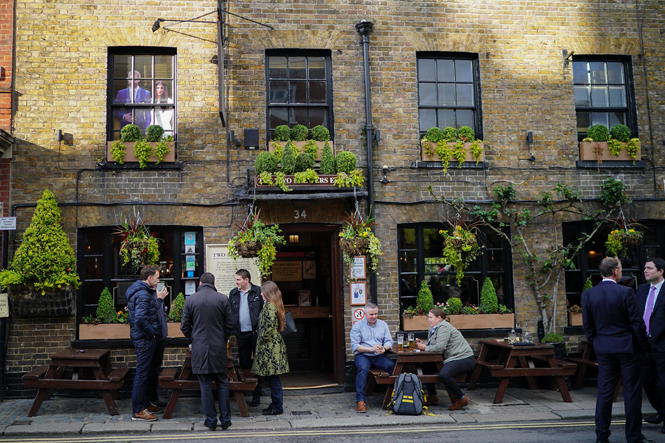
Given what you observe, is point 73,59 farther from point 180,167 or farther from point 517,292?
point 517,292

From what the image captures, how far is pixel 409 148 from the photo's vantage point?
10250mm

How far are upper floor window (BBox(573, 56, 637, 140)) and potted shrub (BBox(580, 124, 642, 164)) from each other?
0.27m

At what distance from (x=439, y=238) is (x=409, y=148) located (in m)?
1.70

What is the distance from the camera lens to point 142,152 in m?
9.52

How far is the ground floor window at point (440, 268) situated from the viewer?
33.4 ft

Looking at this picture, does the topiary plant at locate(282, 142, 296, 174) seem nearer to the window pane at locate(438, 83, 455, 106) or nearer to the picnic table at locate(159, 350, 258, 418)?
the window pane at locate(438, 83, 455, 106)

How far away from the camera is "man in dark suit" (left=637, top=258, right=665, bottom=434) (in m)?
6.71

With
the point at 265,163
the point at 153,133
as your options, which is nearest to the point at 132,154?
the point at 153,133

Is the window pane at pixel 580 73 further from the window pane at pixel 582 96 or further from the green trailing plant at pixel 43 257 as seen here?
the green trailing plant at pixel 43 257

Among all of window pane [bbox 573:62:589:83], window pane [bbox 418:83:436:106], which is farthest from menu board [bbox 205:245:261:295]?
window pane [bbox 573:62:589:83]

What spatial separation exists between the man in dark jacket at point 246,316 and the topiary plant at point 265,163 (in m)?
1.71

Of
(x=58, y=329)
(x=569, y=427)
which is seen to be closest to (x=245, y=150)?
(x=58, y=329)

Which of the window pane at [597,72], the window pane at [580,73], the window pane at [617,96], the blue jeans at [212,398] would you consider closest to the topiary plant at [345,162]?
the blue jeans at [212,398]

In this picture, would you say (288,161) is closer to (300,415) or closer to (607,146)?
(300,415)
